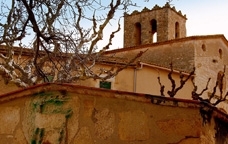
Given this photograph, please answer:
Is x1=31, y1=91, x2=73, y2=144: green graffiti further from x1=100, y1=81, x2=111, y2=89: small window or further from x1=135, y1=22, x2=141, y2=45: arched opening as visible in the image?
x1=135, y1=22, x2=141, y2=45: arched opening

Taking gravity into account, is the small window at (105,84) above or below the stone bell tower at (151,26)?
below

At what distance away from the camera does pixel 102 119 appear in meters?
4.27

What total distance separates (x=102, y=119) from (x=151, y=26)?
3087 centimetres

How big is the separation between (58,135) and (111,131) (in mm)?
511

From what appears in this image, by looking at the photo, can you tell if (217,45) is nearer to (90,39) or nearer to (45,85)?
(90,39)

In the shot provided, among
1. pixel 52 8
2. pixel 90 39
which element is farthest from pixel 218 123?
pixel 90 39

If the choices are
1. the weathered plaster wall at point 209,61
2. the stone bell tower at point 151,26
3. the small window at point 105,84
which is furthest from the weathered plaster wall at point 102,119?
the stone bell tower at point 151,26

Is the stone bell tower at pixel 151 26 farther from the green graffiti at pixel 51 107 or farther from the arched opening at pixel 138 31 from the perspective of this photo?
the green graffiti at pixel 51 107

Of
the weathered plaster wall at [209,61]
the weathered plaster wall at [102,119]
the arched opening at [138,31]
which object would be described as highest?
the arched opening at [138,31]

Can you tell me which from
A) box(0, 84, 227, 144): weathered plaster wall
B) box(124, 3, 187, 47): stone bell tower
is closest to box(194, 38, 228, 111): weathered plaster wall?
box(124, 3, 187, 47): stone bell tower

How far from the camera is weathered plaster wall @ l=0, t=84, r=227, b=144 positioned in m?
4.05

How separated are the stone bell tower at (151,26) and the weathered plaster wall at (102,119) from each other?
2950 cm

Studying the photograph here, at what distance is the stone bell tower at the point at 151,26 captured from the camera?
3431 centimetres

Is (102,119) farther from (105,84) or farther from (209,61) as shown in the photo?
(209,61)
